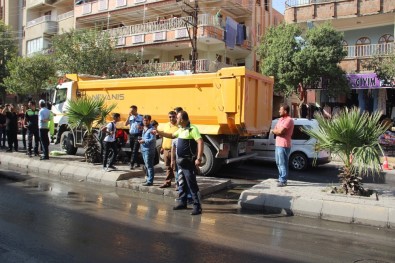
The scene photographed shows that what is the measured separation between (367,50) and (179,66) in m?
12.4

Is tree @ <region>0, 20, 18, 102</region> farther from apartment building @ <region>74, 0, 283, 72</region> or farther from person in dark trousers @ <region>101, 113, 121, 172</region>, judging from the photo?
person in dark trousers @ <region>101, 113, 121, 172</region>

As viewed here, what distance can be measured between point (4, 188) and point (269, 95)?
797cm

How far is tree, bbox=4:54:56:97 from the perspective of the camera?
1218 inches

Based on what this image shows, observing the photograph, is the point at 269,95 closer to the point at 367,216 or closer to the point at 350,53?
the point at 367,216

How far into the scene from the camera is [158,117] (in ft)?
42.7

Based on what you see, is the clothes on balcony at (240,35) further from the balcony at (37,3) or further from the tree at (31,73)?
the balcony at (37,3)

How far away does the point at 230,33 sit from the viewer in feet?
95.4

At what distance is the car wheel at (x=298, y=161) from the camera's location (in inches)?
519

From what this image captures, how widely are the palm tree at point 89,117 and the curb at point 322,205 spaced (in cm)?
556

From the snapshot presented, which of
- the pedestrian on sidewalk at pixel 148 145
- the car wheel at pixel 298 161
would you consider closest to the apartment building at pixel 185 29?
the car wheel at pixel 298 161

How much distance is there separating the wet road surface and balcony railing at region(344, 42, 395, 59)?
56.4 ft

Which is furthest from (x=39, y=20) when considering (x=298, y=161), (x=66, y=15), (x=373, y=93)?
(x=298, y=161)

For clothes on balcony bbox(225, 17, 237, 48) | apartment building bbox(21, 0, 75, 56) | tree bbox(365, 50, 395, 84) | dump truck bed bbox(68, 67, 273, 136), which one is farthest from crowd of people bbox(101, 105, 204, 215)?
apartment building bbox(21, 0, 75, 56)

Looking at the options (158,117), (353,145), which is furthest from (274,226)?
(158,117)
